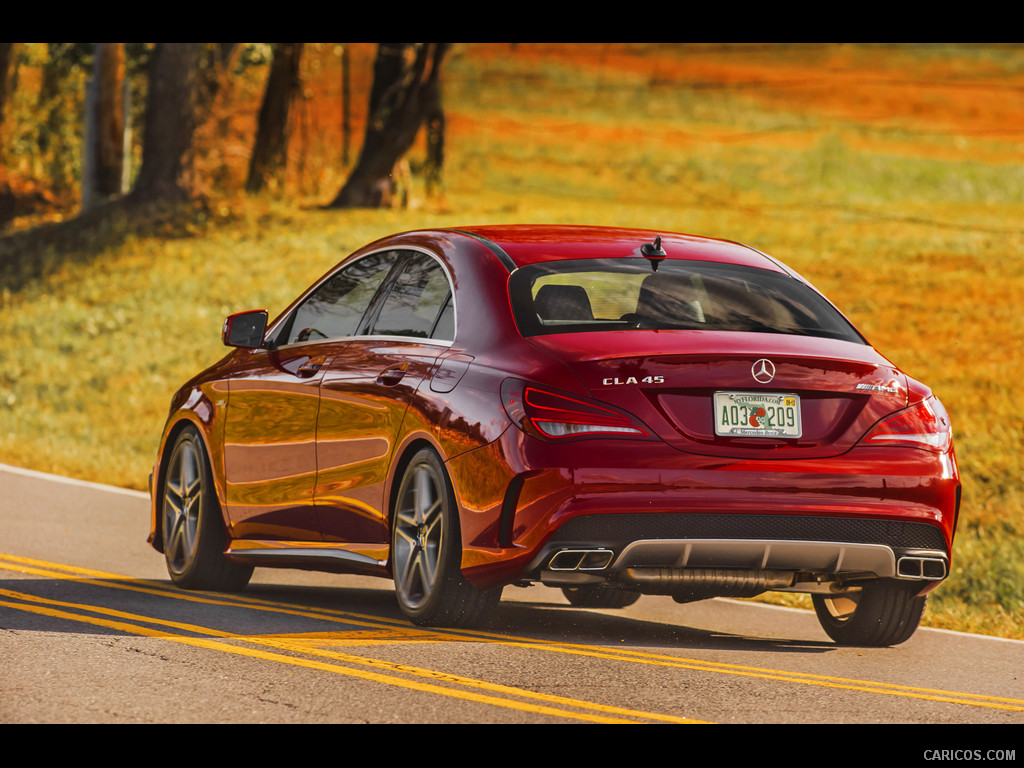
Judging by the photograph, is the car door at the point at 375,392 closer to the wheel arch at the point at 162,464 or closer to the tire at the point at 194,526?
the tire at the point at 194,526

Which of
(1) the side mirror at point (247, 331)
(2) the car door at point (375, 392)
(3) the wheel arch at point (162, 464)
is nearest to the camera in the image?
(2) the car door at point (375, 392)

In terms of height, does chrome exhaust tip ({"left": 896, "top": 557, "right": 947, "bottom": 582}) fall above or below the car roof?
below

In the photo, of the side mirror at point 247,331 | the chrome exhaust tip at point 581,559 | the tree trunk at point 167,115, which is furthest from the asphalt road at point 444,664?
the tree trunk at point 167,115

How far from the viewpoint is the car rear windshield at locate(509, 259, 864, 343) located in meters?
7.35

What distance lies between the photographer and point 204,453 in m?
9.27

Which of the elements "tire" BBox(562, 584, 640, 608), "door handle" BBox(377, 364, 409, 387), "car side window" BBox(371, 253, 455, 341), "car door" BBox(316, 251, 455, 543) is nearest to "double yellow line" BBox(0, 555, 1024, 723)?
"car door" BBox(316, 251, 455, 543)

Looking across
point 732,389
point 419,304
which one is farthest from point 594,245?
point 732,389

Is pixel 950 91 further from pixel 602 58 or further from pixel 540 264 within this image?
pixel 540 264

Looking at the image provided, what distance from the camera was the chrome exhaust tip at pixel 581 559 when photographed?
6.83 m

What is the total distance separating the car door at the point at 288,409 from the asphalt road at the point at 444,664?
17.6 inches

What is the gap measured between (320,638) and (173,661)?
0.80 m

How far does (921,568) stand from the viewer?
7207 mm

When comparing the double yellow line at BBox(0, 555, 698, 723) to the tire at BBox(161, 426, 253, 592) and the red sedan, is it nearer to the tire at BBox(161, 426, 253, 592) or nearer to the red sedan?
the tire at BBox(161, 426, 253, 592)
